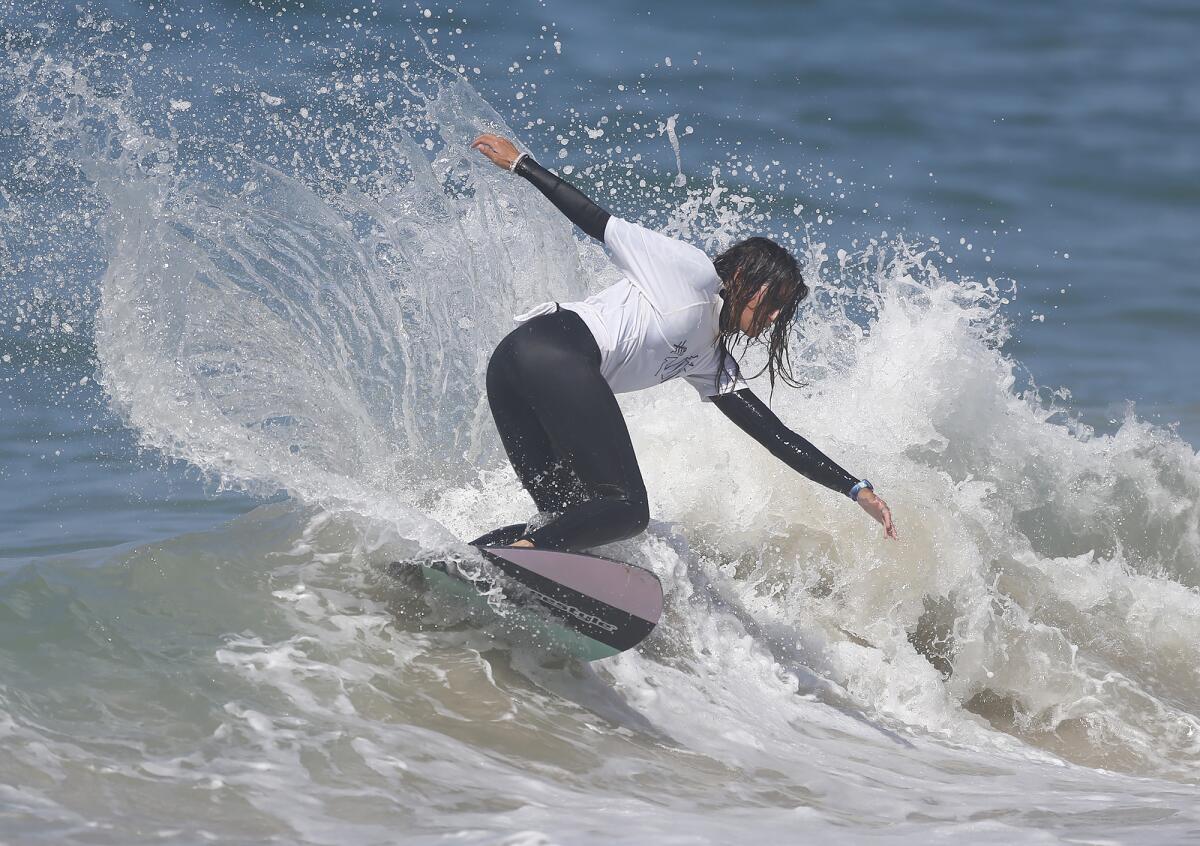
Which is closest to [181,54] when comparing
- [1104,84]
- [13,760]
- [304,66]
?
[304,66]

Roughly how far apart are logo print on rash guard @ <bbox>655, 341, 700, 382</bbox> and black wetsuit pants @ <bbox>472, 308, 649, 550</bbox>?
0.29m

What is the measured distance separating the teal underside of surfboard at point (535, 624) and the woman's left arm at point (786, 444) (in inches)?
40.7

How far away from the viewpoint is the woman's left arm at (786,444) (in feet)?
16.6

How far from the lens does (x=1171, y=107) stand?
1570 centimetres

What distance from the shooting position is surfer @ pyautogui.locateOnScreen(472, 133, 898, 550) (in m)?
4.63

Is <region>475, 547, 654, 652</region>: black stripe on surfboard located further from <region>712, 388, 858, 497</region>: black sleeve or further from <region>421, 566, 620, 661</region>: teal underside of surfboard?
<region>712, 388, 858, 497</region>: black sleeve

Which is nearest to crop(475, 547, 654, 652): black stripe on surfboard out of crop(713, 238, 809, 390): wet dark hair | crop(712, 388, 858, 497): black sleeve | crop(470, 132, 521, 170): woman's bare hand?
crop(712, 388, 858, 497): black sleeve

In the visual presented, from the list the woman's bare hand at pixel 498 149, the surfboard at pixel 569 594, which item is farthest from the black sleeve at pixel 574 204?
the surfboard at pixel 569 594

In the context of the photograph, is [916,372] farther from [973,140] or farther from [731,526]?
[973,140]

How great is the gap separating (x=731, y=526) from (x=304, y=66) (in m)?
7.59

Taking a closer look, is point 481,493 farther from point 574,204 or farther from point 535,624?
point 574,204

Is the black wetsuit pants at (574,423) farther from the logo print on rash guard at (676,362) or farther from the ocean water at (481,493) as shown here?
the ocean water at (481,493)

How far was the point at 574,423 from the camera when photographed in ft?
15.2

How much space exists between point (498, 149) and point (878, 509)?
77.5 inches
